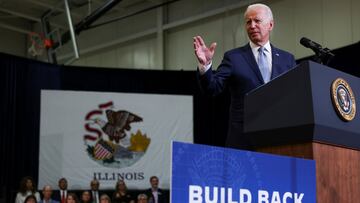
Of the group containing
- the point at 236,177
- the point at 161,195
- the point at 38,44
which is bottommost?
the point at 161,195

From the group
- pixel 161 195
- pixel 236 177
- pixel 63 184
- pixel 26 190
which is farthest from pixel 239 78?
pixel 161 195

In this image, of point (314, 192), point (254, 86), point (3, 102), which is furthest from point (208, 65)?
point (3, 102)

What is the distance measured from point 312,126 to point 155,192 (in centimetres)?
747

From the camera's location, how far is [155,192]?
871 cm

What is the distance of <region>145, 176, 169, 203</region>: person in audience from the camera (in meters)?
8.62

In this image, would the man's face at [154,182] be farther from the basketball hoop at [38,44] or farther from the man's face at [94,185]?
the basketball hoop at [38,44]

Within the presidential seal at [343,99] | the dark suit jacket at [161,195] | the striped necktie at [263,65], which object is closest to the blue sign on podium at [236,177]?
the presidential seal at [343,99]

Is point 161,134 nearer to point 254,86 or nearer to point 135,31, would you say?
point 135,31

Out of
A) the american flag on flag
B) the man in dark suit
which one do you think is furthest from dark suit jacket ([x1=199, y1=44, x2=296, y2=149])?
the american flag on flag

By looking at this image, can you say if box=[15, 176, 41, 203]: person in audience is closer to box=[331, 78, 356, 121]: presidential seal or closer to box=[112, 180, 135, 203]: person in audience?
box=[112, 180, 135, 203]: person in audience

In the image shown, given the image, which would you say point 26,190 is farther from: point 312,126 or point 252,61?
point 312,126

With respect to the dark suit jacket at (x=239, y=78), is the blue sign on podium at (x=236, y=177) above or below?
below

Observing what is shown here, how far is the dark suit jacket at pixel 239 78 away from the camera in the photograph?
1.72 metres

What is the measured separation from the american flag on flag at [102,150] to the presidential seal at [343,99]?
Result: 7.86 m
